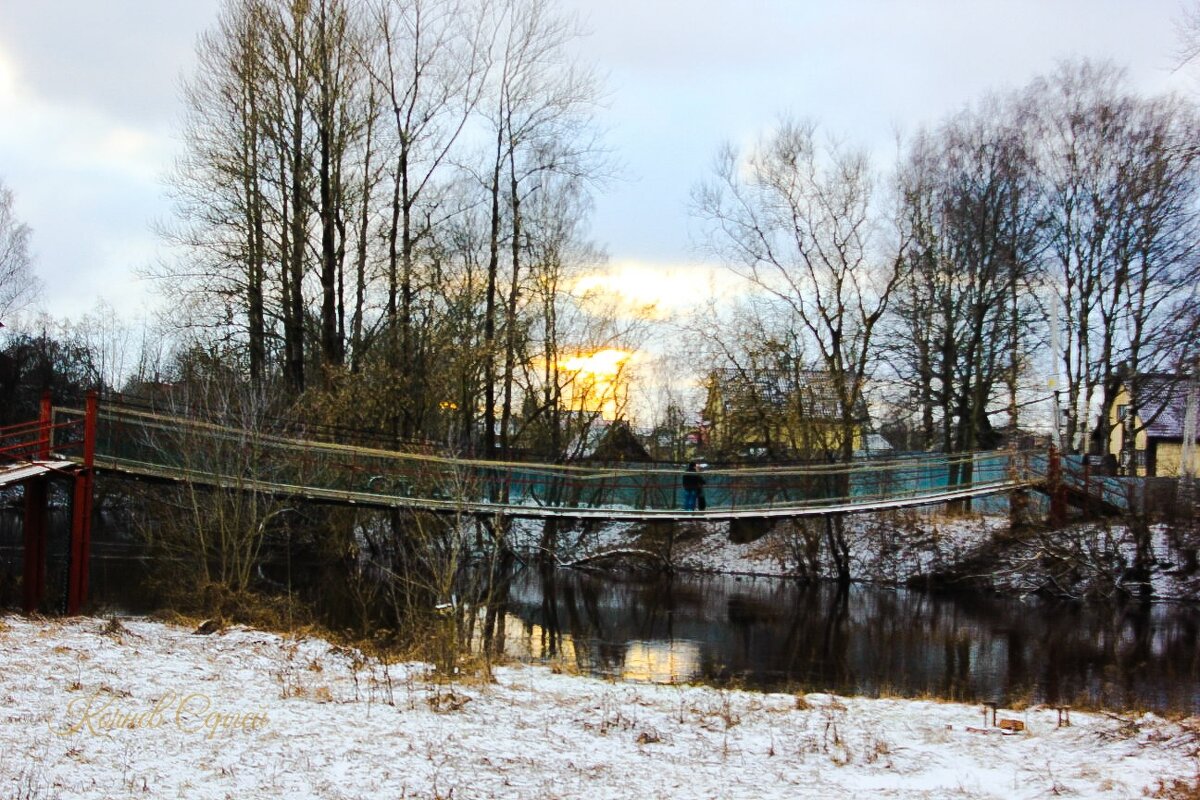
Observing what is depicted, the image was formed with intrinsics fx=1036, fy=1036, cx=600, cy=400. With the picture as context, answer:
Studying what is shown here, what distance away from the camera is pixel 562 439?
30.3 meters

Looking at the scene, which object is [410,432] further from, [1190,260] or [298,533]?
[1190,260]

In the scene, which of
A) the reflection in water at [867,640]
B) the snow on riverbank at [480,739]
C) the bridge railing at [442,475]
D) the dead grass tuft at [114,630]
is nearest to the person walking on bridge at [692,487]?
the bridge railing at [442,475]

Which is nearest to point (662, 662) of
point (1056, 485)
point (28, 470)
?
point (28, 470)

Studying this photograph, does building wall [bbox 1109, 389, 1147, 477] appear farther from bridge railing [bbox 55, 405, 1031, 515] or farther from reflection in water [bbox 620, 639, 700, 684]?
reflection in water [bbox 620, 639, 700, 684]

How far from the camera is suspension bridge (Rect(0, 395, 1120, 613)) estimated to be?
14.3 m

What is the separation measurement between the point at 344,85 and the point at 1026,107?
1740cm

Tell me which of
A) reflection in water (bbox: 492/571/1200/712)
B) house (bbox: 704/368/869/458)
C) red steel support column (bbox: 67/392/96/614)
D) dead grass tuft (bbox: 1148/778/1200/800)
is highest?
house (bbox: 704/368/869/458)

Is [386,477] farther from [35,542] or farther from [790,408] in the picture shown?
[790,408]

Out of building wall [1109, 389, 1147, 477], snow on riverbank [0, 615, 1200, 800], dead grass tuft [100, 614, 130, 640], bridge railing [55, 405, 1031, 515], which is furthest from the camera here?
building wall [1109, 389, 1147, 477]

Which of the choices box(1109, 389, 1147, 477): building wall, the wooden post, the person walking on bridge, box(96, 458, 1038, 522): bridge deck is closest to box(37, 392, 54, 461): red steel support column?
box(96, 458, 1038, 522): bridge deck

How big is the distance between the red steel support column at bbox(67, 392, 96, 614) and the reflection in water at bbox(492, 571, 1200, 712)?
19.7 ft

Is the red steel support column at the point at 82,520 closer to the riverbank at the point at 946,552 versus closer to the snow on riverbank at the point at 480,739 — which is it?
the snow on riverbank at the point at 480,739

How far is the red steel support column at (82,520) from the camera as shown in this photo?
1397cm

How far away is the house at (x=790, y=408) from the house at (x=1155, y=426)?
6919 millimetres
